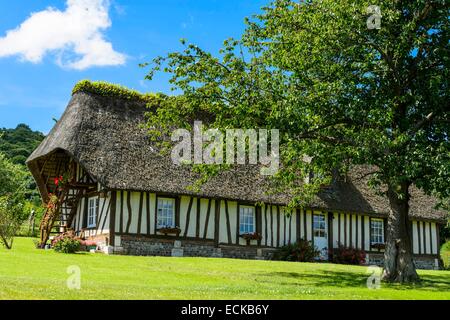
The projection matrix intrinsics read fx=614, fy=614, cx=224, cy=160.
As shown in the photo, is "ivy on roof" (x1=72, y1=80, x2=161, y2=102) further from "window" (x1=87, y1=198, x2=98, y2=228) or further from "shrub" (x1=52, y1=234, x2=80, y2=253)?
"shrub" (x1=52, y1=234, x2=80, y2=253)

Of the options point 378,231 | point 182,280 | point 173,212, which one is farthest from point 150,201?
point 378,231

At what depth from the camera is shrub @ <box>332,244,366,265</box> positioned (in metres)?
26.5

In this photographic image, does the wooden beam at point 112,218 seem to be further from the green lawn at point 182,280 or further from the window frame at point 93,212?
the green lawn at point 182,280

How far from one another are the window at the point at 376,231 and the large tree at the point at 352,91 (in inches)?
469

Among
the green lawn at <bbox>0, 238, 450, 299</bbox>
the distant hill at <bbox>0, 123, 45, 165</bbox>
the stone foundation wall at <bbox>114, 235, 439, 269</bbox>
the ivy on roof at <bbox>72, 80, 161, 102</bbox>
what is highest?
the distant hill at <bbox>0, 123, 45, 165</bbox>

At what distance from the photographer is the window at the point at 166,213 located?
2331 cm

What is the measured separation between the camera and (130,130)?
949 inches

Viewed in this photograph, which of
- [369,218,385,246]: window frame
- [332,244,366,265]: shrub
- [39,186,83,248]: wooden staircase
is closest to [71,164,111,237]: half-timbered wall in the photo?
[39,186,83,248]: wooden staircase

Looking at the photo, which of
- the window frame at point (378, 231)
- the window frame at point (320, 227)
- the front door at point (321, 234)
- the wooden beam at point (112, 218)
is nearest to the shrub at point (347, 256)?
the front door at point (321, 234)

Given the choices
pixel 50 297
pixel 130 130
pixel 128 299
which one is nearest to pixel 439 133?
pixel 128 299

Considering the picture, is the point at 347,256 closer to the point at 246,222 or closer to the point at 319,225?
the point at 319,225

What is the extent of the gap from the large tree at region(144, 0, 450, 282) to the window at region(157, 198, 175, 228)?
23.3 feet
